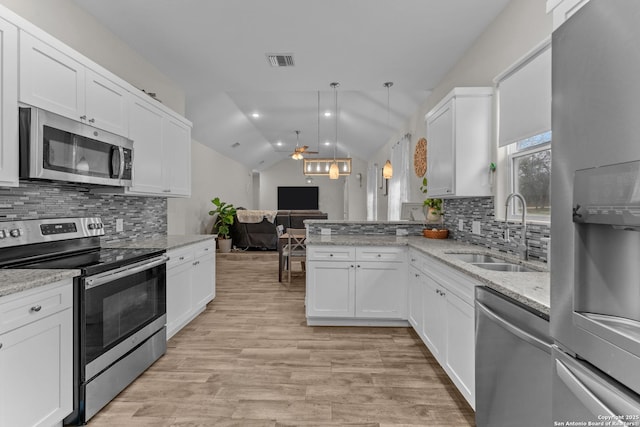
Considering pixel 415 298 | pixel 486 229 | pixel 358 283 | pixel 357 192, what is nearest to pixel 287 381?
Answer: pixel 358 283

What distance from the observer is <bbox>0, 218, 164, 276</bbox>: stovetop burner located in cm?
184

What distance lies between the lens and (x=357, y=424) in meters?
1.85

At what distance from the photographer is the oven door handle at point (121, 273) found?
181 centimetres

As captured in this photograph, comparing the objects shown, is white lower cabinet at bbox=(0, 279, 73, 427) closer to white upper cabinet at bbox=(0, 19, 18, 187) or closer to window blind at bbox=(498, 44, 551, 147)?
white upper cabinet at bbox=(0, 19, 18, 187)

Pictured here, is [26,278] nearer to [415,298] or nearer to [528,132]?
[415,298]

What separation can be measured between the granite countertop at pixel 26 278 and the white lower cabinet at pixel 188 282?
1.15m

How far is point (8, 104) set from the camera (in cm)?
168

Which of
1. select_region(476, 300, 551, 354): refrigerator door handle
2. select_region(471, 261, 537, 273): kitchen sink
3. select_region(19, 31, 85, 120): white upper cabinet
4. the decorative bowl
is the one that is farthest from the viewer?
the decorative bowl

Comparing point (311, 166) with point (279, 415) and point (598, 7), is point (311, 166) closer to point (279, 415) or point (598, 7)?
point (279, 415)

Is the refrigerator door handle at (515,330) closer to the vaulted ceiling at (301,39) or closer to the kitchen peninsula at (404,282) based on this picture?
the kitchen peninsula at (404,282)

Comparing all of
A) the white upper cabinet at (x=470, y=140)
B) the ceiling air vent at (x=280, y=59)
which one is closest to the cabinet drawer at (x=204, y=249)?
the ceiling air vent at (x=280, y=59)

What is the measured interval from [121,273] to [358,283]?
2044 millimetres

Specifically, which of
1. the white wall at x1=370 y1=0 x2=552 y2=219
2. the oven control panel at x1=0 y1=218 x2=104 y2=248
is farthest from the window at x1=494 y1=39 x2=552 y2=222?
the oven control panel at x1=0 y1=218 x2=104 y2=248

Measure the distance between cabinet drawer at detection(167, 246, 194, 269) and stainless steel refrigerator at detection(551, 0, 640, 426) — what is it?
8.96 feet
